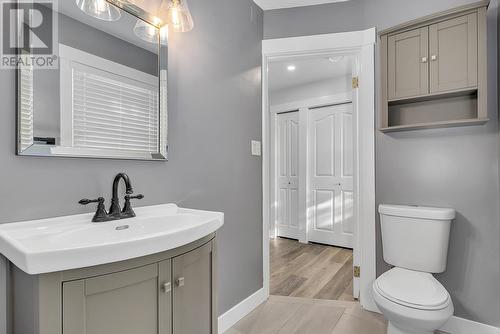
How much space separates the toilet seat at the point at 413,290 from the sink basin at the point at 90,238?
1.08 meters

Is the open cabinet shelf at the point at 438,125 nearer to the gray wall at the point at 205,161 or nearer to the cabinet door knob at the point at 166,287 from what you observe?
the gray wall at the point at 205,161

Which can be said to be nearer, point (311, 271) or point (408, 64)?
point (408, 64)

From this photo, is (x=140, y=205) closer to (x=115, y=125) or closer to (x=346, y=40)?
(x=115, y=125)

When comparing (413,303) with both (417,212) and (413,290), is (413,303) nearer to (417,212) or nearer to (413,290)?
(413,290)

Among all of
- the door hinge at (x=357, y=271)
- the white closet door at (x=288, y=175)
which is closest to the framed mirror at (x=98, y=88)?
the door hinge at (x=357, y=271)

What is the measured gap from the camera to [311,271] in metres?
3.04

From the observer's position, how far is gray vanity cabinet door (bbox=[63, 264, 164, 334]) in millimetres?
774

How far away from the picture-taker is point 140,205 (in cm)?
139

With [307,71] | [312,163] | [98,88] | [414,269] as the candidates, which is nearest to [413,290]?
[414,269]

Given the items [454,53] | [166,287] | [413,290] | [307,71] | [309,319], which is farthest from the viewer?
[307,71]

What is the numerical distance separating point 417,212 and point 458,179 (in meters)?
0.36

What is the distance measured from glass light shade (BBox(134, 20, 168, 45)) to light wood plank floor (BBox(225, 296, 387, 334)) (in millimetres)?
1864

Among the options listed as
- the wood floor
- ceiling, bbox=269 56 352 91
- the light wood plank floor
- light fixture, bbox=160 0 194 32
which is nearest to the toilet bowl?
the light wood plank floor

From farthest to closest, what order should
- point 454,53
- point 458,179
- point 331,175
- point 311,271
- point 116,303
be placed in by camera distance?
point 331,175 < point 311,271 < point 458,179 < point 454,53 < point 116,303
